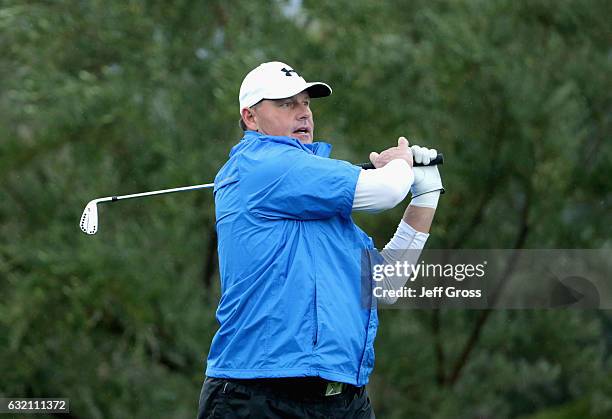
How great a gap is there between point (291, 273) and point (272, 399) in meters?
0.39

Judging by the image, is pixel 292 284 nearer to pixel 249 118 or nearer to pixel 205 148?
pixel 249 118

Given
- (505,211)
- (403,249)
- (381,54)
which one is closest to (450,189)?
(505,211)

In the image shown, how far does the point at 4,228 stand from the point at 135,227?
1.33 m

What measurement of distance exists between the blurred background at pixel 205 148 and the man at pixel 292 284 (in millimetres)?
6980

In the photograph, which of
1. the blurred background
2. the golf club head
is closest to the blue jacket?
the golf club head

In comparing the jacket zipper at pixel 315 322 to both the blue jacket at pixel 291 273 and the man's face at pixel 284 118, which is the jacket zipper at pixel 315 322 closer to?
the blue jacket at pixel 291 273

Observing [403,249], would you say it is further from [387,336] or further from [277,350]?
[387,336]

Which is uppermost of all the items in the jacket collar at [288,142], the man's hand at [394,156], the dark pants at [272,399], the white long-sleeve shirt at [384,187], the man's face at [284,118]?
the man's face at [284,118]

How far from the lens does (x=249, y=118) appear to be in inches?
142

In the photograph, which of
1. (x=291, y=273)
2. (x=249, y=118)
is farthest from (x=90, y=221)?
(x=291, y=273)

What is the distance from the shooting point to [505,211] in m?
11.6

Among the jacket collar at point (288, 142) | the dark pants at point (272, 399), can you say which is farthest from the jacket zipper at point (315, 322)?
the jacket collar at point (288, 142)

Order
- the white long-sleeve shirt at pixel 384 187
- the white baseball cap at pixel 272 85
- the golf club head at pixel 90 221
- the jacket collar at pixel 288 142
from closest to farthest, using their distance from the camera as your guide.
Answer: the white long-sleeve shirt at pixel 384 187, the jacket collar at pixel 288 142, the white baseball cap at pixel 272 85, the golf club head at pixel 90 221

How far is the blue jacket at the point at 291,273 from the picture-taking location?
3199 millimetres
